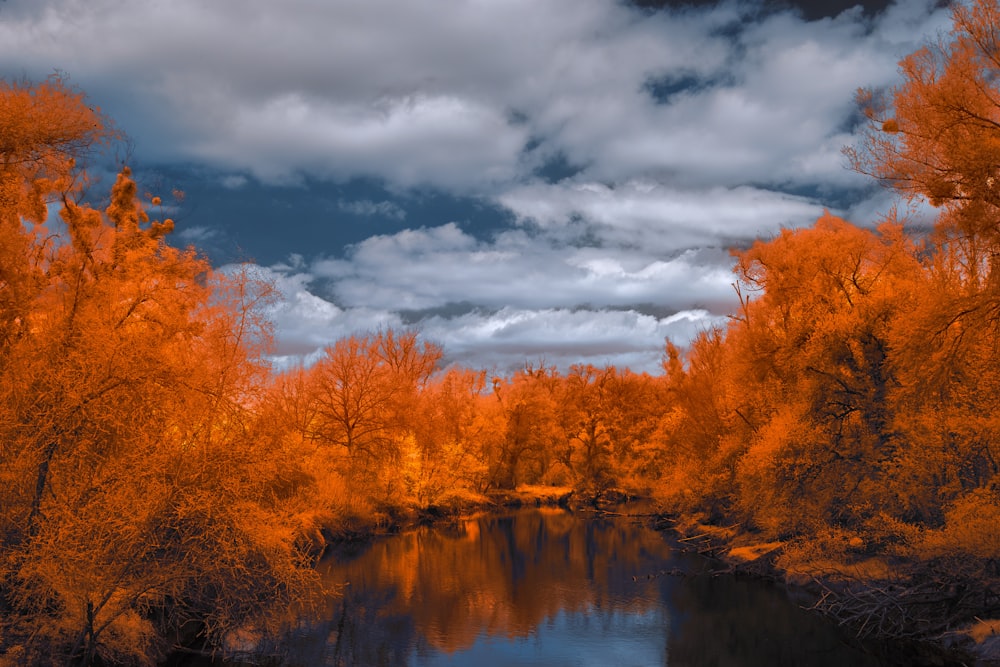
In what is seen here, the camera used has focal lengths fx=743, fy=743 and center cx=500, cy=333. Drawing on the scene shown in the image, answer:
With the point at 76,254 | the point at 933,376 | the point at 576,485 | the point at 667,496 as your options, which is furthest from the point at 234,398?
the point at 576,485

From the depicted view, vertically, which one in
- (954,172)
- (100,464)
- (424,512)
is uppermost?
(954,172)

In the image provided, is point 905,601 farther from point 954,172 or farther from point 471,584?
point 471,584

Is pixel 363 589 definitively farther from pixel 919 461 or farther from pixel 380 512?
pixel 919 461

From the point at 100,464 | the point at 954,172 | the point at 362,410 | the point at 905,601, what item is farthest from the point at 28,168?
the point at 362,410

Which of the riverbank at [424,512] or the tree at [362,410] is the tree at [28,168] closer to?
the riverbank at [424,512]

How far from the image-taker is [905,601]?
22297 mm

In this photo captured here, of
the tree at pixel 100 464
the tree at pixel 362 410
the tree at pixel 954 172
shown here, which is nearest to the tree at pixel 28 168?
the tree at pixel 100 464

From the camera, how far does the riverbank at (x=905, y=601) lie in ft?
68.3

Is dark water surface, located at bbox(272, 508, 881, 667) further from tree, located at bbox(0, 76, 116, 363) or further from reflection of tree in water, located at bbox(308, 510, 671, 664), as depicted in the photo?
tree, located at bbox(0, 76, 116, 363)

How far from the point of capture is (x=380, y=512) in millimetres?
50250

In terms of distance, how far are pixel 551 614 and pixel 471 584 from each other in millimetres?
6284

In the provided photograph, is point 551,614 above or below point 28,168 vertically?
below

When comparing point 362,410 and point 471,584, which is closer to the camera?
point 471,584

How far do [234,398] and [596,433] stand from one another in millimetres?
58428
